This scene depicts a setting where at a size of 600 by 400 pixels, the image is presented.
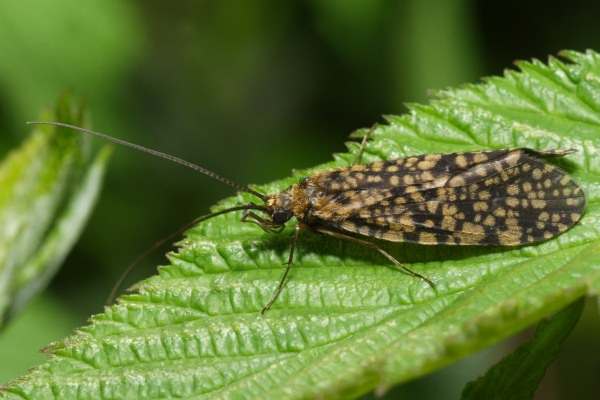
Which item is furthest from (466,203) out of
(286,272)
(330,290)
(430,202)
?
(286,272)

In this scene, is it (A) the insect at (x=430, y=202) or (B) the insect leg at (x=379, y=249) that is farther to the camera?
(A) the insect at (x=430, y=202)

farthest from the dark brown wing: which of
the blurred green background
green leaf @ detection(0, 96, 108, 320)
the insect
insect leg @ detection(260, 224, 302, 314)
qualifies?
the blurred green background

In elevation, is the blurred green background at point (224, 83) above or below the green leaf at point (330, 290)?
above

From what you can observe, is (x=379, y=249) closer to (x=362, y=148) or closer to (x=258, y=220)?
(x=362, y=148)

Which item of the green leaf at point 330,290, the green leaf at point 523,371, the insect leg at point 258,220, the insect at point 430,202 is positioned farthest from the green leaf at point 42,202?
the green leaf at point 523,371

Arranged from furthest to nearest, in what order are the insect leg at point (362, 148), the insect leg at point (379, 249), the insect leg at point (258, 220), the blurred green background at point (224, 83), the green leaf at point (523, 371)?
the blurred green background at point (224, 83), the insect leg at point (258, 220), the insect leg at point (362, 148), the insect leg at point (379, 249), the green leaf at point (523, 371)

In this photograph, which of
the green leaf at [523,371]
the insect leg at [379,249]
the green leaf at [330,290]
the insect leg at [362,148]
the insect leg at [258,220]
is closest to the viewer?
the green leaf at [523,371]

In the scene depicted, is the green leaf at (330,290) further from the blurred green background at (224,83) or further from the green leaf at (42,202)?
the blurred green background at (224,83)
